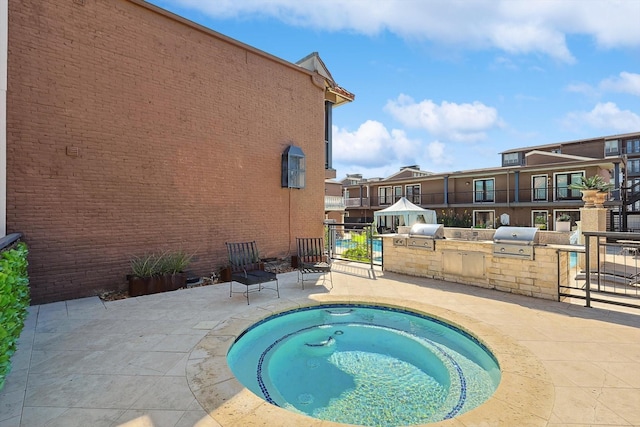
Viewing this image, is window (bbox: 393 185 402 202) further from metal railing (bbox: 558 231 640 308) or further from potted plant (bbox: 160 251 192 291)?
potted plant (bbox: 160 251 192 291)

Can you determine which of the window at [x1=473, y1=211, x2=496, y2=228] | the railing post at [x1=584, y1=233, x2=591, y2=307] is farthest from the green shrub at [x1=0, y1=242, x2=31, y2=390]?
the window at [x1=473, y1=211, x2=496, y2=228]

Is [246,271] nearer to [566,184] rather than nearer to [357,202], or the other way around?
[566,184]

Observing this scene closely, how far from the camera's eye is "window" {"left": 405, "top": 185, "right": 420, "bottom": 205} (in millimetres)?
26998

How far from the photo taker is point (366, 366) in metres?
3.87

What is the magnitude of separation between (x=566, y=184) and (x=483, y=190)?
506cm

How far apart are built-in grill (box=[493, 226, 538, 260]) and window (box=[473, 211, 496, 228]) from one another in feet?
59.9

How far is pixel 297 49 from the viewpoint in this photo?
11195 millimetres

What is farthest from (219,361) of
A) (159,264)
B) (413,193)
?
(413,193)

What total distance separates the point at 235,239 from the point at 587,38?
38.6ft

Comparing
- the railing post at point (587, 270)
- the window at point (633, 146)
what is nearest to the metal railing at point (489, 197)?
the railing post at point (587, 270)

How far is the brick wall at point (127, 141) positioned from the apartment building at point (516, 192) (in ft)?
59.1

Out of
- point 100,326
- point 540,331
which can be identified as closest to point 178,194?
point 100,326

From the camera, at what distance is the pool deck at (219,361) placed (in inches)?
96.7

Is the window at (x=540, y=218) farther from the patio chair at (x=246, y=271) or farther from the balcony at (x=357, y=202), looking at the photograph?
the patio chair at (x=246, y=271)
